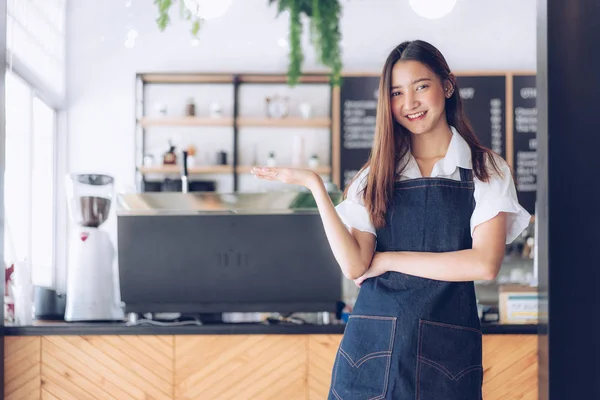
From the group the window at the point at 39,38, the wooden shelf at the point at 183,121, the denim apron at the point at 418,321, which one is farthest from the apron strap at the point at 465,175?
the wooden shelf at the point at 183,121

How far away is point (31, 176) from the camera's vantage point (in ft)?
13.5

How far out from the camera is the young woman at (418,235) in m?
1.40

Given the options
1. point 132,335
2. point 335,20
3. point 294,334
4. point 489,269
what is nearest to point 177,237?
point 132,335

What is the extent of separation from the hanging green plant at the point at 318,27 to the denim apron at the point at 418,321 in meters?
0.44

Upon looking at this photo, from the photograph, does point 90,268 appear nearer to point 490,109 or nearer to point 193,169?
point 193,169

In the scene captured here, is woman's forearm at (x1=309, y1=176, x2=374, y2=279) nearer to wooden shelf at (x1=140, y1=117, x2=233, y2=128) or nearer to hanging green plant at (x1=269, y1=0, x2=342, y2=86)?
hanging green plant at (x1=269, y1=0, x2=342, y2=86)

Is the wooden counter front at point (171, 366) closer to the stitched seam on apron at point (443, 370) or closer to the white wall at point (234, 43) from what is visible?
the stitched seam on apron at point (443, 370)

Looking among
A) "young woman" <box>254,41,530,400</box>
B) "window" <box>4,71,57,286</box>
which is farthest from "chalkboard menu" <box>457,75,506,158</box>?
"young woman" <box>254,41,530,400</box>

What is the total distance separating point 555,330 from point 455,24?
366 centimetres

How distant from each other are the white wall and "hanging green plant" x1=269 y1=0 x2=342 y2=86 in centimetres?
294

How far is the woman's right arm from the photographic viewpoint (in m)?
1.47

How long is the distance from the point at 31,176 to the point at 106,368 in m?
2.21

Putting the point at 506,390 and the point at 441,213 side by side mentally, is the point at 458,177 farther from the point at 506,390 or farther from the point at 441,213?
the point at 506,390

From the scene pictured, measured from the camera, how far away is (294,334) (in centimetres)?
225
